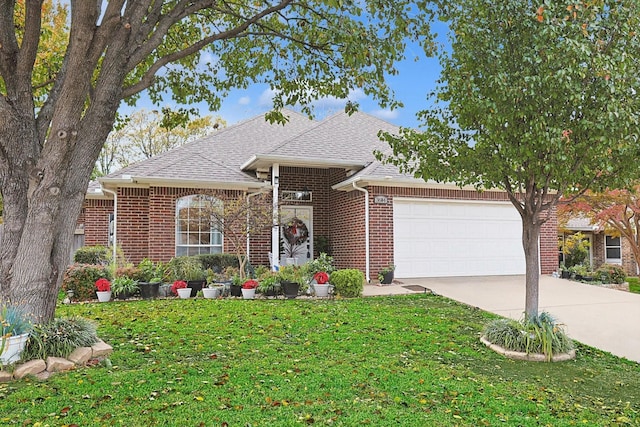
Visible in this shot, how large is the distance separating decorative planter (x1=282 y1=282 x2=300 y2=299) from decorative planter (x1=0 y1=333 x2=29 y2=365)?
5739 mm

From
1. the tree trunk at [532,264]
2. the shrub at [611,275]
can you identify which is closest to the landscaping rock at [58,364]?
the tree trunk at [532,264]

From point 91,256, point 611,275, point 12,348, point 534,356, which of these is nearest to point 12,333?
point 12,348

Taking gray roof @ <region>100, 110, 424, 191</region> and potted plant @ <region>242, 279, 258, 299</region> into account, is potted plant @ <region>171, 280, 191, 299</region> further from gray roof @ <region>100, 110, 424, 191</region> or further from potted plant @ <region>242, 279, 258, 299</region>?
gray roof @ <region>100, 110, 424, 191</region>

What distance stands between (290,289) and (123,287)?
3608 millimetres

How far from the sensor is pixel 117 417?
358 cm

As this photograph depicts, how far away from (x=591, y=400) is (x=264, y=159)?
9686 millimetres

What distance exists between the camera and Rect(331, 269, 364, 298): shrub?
10188 mm

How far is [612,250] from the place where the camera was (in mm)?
21969

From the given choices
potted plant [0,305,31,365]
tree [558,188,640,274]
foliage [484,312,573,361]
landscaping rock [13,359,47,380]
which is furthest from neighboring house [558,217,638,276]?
potted plant [0,305,31,365]

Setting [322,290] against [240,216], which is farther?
[240,216]

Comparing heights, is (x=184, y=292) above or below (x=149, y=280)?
below

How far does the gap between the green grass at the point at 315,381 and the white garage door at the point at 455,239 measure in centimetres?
541

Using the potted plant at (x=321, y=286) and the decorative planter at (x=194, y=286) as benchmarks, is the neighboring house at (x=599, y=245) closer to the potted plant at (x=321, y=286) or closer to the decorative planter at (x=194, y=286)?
the potted plant at (x=321, y=286)

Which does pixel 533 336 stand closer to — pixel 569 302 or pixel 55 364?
pixel 569 302
